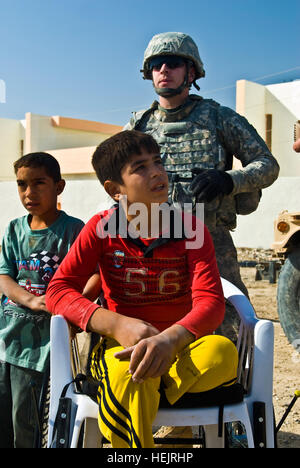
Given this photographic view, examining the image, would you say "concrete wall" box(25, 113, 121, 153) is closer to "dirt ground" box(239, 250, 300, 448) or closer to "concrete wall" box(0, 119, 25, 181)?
"concrete wall" box(0, 119, 25, 181)

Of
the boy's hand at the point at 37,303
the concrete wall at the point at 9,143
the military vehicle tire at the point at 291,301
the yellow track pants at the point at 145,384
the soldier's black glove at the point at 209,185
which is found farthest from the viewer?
the concrete wall at the point at 9,143

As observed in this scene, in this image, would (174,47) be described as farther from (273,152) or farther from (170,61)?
(273,152)

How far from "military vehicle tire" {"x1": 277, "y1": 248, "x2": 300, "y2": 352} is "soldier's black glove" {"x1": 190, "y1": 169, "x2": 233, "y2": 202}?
1.89 metres

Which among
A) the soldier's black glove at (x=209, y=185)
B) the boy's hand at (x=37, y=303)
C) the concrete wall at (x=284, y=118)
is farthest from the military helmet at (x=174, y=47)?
the concrete wall at (x=284, y=118)

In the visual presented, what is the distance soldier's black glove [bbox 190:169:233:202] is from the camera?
2354 millimetres

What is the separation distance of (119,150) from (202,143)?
93 centimetres

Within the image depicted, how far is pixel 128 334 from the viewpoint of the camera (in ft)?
4.97

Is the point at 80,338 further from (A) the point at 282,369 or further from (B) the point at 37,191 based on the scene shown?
(B) the point at 37,191

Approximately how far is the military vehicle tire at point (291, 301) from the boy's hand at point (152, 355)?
2.76 m

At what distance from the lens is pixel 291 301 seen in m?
4.07

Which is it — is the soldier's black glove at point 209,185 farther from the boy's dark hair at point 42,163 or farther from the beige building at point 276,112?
the beige building at point 276,112

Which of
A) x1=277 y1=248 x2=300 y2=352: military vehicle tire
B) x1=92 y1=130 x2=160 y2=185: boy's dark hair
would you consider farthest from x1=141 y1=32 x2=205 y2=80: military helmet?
x1=277 y1=248 x2=300 y2=352: military vehicle tire

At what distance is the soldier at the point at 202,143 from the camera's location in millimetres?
2514

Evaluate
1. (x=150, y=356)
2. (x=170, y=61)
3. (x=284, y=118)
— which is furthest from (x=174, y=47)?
(x=284, y=118)
